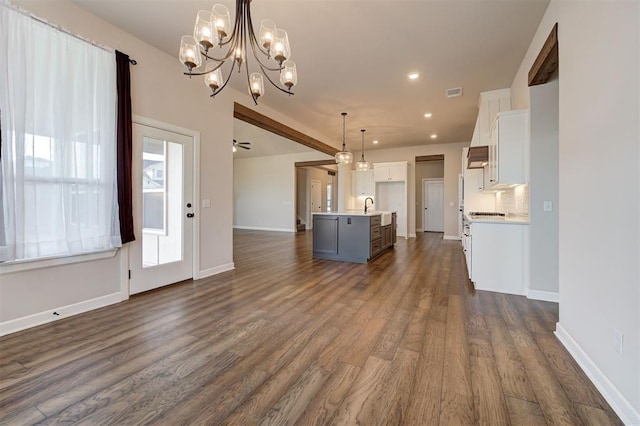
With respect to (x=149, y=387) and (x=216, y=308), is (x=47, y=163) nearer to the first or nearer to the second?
(x=216, y=308)

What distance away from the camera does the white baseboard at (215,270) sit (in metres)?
4.06

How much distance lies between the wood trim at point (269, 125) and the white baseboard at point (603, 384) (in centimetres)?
494

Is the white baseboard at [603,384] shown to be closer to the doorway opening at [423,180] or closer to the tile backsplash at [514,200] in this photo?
the tile backsplash at [514,200]

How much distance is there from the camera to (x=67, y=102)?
101 inches

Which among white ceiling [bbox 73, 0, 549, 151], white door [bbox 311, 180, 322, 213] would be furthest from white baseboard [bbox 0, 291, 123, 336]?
white door [bbox 311, 180, 322, 213]

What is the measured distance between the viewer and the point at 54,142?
2.50 meters

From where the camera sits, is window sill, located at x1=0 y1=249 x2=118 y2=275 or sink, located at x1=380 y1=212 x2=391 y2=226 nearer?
window sill, located at x1=0 y1=249 x2=118 y2=275

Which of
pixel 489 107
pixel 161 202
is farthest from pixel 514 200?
pixel 161 202

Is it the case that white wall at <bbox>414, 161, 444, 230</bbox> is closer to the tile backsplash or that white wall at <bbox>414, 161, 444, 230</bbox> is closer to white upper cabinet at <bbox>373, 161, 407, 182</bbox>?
white upper cabinet at <bbox>373, 161, 407, 182</bbox>

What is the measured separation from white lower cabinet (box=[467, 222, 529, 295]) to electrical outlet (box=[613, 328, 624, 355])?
1.98m

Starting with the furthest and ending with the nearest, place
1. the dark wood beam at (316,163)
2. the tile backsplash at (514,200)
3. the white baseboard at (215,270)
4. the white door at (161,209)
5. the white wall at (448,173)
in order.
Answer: the dark wood beam at (316,163) < the white wall at (448,173) < the white baseboard at (215,270) < the tile backsplash at (514,200) < the white door at (161,209)

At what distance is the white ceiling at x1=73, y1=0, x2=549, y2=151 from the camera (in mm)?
2703

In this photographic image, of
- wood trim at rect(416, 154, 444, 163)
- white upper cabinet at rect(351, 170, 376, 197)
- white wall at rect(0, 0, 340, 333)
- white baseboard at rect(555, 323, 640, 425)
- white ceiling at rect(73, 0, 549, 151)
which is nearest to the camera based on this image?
white baseboard at rect(555, 323, 640, 425)

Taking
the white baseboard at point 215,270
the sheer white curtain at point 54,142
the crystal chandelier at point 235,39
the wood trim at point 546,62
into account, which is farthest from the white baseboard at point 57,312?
the wood trim at point 546,62
